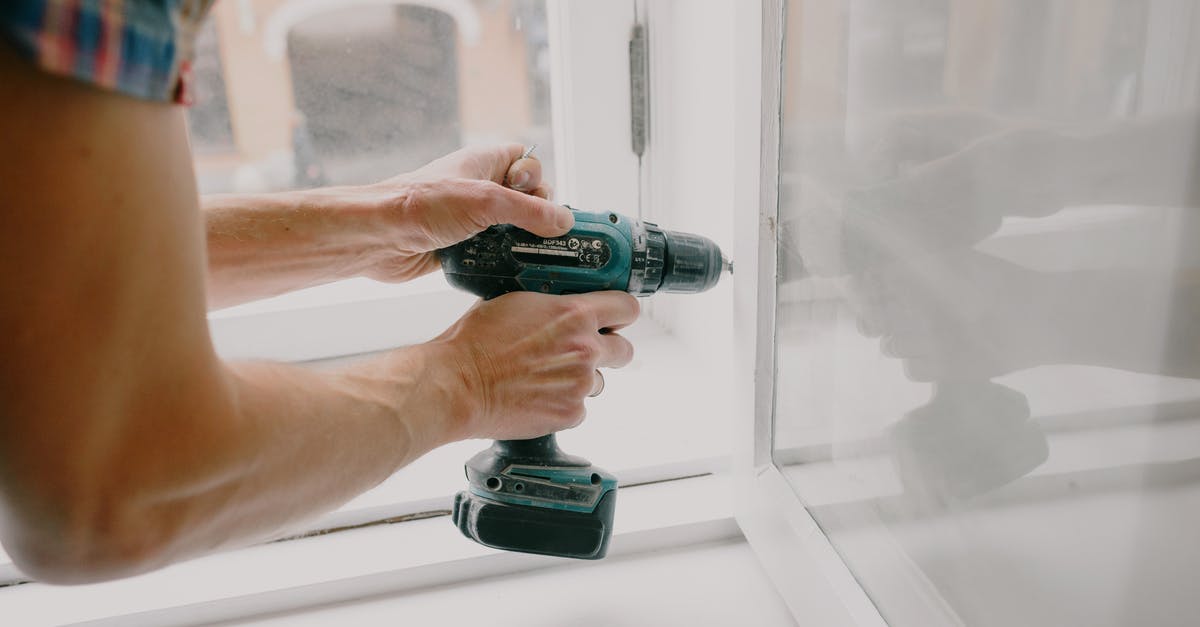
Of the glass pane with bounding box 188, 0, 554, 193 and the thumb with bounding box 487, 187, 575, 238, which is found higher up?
the glass pane with bounding box 188, 0, 554, 193

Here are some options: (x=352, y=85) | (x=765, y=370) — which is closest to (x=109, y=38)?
(x=765, y=370)

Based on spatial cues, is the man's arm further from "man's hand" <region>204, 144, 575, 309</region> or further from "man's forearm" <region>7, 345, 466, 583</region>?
"man's hand" <region>204, 144, 575, 309</region>

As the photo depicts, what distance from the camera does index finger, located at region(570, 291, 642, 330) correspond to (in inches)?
29.0

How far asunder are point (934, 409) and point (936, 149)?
172 mm

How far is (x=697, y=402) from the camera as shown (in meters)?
1.10

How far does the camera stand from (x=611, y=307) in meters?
0.74

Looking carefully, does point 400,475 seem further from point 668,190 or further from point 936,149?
point 936,149

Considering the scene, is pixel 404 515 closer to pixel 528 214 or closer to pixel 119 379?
pixel 528 214

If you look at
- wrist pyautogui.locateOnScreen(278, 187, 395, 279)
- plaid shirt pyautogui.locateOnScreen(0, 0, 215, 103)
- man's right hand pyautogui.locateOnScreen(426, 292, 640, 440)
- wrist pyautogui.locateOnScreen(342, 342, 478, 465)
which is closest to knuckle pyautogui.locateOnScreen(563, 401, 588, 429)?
man's right hand pyautogui.locateOnScreen(426, 292, 640, 440)

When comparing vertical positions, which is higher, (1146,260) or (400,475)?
(1146,260)

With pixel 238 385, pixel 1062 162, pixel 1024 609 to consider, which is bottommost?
pixel 1024 609

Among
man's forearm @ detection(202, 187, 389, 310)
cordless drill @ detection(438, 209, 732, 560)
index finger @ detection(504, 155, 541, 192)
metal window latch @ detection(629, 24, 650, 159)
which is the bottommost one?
cordless drill @ detection(438, 209, 732, 560)

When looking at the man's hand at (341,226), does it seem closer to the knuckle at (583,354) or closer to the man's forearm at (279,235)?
the man's forearm at (279,235)

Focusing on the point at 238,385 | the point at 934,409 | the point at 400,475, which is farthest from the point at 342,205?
the point at 934,409
